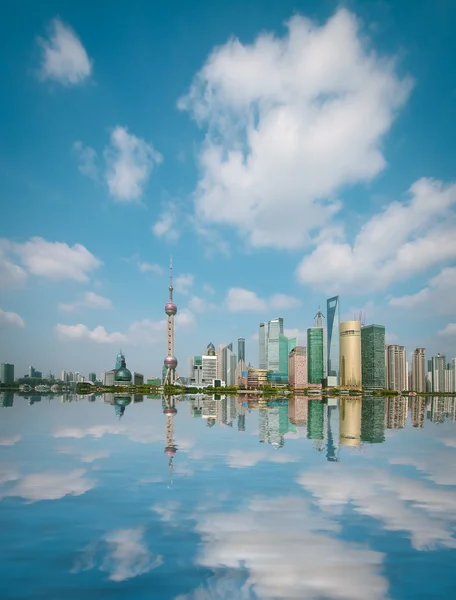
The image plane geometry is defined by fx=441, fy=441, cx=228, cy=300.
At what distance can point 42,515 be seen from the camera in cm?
1789

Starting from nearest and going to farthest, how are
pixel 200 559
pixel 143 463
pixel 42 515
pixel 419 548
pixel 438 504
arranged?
pixel 200 559 → pixel 419 548 → pixel 42 515 → pixel 438 504 → pixel 143 463

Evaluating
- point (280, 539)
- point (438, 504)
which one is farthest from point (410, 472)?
point (280, 539)

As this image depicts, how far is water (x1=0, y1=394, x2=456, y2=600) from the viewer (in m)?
12.1

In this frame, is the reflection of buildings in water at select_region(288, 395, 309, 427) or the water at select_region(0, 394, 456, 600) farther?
the reflection of buildings in water at select_region(288, 395, 309, 427)

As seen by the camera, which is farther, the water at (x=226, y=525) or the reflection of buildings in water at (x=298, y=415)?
the reflection of buildings in water at (x=298, y=415)

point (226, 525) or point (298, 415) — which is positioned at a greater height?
point (226, 525)

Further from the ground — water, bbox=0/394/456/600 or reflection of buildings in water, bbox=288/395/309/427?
water, bbox=0/394/456/600

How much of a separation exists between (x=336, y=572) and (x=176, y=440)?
30.0m

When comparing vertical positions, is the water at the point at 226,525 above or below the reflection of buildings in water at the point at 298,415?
above

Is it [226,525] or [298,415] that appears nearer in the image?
[226,525]

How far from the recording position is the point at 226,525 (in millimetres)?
16719

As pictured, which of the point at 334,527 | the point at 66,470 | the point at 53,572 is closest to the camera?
the point at 53,572

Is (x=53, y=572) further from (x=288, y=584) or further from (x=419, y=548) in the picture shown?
(x=419, y=548)

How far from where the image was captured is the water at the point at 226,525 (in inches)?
476
